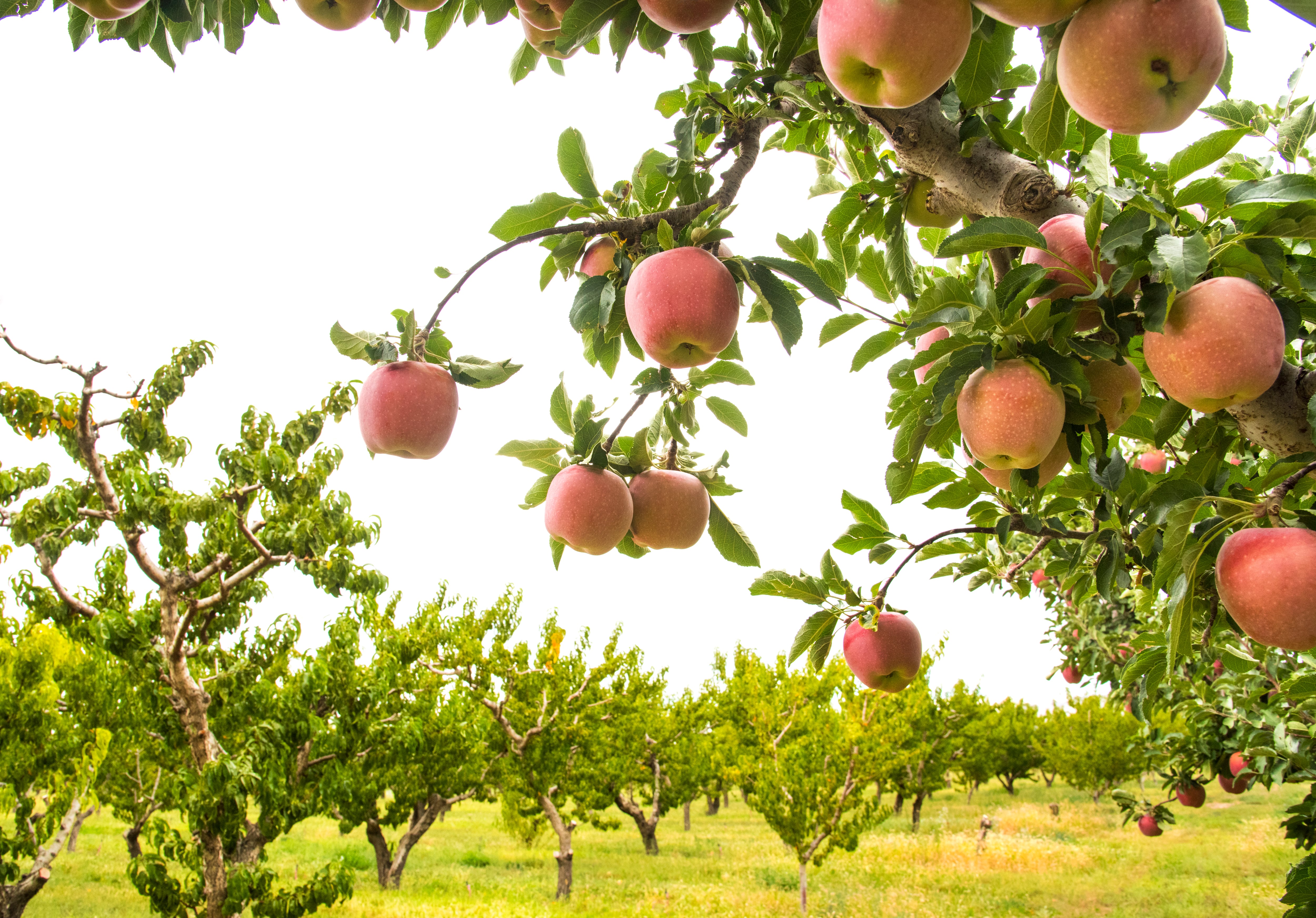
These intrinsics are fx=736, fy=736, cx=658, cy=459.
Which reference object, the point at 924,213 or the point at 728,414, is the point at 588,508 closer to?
the point at 728,414

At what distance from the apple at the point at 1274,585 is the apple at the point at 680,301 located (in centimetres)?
82

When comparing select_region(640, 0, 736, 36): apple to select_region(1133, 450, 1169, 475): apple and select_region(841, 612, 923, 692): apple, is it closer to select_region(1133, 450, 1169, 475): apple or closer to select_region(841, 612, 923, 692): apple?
select_region(841, 612, 923, 692): apple

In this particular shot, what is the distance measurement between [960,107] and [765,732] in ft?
46.7

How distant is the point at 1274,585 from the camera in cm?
101

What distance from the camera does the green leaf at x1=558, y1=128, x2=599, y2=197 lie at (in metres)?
1.32

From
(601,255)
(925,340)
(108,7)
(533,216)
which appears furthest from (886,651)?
(108,7)

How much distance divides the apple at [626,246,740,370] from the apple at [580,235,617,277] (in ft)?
0.91

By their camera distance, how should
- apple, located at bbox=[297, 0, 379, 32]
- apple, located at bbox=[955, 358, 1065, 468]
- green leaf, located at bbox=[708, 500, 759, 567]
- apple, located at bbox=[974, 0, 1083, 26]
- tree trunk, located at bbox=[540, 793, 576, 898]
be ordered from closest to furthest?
apple, located at bbox=[974, 0, 1083, 26] < apple, located at bbox=[955, 358, 1065, 468] < apple, located at bbox=[297, 0, 379, 32] < green leaf, located at bbox=[708, 500, 759, 567] < tree trunk, located at bbox=[540, 793, 576, 898]

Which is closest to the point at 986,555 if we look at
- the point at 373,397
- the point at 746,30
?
the point at 746,30

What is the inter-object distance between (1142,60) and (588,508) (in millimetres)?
1067

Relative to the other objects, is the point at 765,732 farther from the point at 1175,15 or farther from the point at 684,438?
the point at 1175,15

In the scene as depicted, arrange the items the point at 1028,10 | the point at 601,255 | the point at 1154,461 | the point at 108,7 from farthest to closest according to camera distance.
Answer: the point at 1154,461
the point at 601,255
the point at 108,7
the point at 1028,10

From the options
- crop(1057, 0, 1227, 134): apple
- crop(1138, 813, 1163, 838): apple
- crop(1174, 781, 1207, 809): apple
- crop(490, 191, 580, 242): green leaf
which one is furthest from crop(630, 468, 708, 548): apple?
crop(1138, 813, 1163, 838): apple

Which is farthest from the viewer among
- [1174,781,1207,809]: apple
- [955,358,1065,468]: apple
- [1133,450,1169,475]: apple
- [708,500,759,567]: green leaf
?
[1174,781,1207,809]: apple
